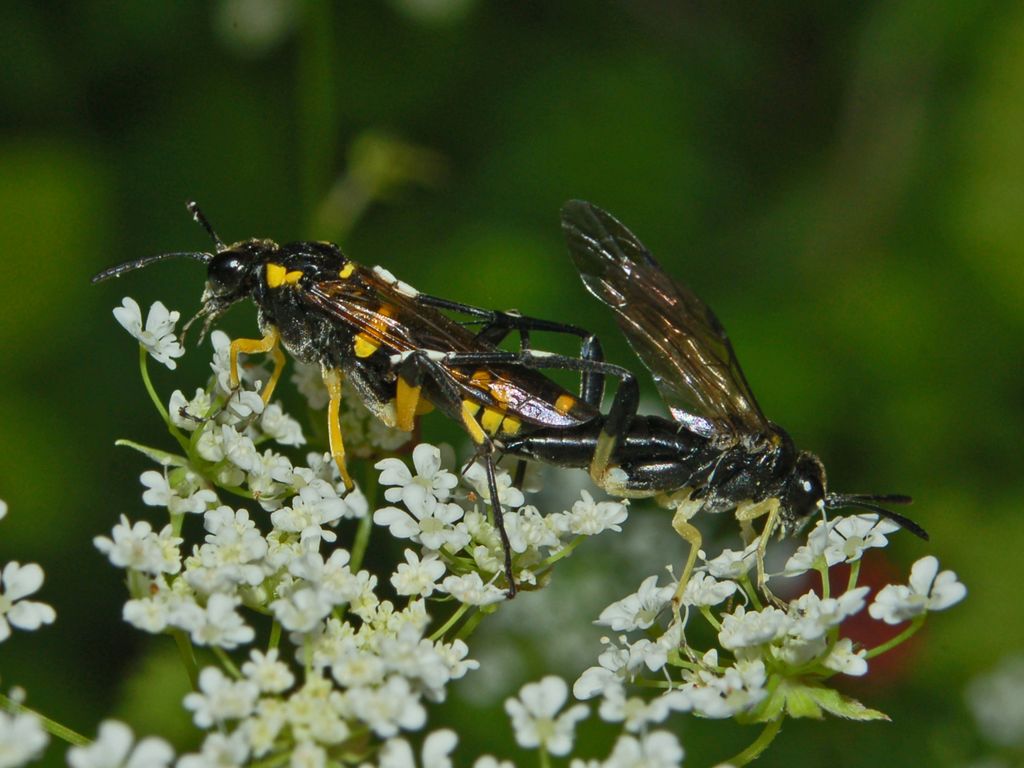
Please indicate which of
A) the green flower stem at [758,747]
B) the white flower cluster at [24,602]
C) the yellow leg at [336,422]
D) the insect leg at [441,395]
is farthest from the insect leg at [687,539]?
the white flower cluster at [24,602]

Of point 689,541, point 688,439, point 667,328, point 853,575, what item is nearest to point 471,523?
point 689,541

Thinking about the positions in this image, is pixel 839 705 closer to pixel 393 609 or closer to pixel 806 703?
pixel 806 703

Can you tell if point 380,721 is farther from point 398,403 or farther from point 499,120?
point 499,120

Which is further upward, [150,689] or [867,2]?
[867,2]

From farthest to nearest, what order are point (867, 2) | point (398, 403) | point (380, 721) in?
point (867, 2), point (398, 403), point (380, 721)

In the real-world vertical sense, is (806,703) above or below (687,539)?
below

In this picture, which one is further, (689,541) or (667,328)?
(667,328)

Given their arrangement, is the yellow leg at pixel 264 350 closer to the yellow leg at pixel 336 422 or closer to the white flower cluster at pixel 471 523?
the yellow leg at pixel 336 422

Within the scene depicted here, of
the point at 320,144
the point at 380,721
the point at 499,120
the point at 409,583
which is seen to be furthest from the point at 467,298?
the point at 380,721
